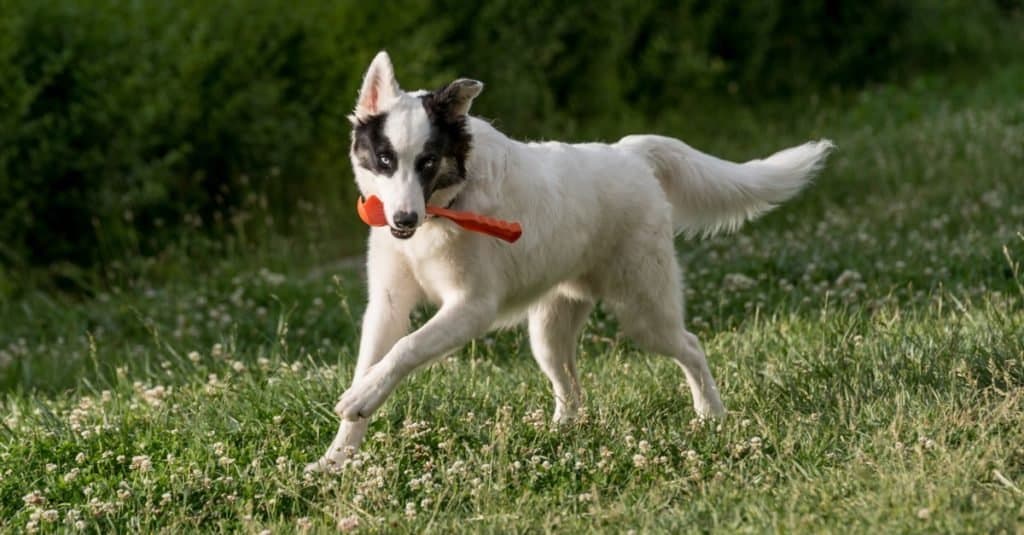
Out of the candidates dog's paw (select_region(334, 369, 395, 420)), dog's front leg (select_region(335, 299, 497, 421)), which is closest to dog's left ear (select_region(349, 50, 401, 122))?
dog's front leg (select_region(335, 299, 497, 421))

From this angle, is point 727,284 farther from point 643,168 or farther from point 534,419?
point 534,419

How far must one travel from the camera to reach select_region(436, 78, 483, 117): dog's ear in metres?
5.08

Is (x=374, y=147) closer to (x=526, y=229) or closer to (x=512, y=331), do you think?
(x=526, y=229)

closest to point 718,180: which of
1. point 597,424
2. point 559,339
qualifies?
point 559,339

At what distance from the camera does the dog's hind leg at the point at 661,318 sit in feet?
19.1

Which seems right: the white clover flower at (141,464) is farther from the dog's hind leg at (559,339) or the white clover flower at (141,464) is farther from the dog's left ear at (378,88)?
the dog's hind leg at (559,339)

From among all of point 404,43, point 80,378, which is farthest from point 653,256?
point 404,43

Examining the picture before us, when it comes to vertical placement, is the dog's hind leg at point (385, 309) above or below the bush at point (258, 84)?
above

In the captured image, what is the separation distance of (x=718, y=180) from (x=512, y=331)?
1.73 meters

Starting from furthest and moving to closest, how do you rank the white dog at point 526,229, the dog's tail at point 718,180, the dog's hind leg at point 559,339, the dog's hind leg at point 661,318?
the dog's tail at point 718,180 < the dog's hind leg at point 559,339 < the dog's hind leg at point 661,318 < the white dog at point 526,229

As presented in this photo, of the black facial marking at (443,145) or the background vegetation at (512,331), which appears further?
the black facial marking at (443,145)

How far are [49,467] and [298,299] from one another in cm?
362

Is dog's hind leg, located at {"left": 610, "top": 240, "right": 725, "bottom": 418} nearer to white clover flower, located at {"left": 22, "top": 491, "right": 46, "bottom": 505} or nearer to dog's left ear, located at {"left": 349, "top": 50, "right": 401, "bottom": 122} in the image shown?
dog's left ear, located at {"left": 349, "top": 50, "right": 401, "bottom": 122}

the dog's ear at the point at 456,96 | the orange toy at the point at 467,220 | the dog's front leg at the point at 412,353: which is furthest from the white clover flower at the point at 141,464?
the dog's ear at the point at 456,96
